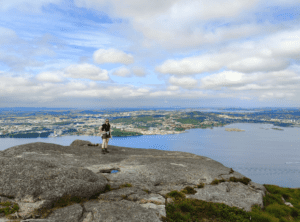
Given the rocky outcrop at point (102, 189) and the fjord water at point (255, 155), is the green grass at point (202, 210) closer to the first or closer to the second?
the rocky outcrop at point (102, 189)

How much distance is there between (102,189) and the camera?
28.3 ft

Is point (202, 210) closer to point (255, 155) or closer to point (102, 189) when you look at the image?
point (102, 189)

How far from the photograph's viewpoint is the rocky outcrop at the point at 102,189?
6527mm

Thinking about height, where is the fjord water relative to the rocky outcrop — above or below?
below

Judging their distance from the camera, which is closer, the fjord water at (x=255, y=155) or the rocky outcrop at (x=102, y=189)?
the rocky outcrop at (x=102, y=189)

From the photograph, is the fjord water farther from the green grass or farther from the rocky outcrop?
the rocky outcrop

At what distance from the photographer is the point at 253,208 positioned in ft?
29.6

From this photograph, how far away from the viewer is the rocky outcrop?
257 inches

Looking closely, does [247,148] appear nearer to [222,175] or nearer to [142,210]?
[222,175]

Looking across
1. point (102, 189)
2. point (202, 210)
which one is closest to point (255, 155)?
point (202, 210)

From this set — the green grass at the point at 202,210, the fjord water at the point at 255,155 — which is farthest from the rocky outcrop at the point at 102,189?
the fjord water at the point at 255,155

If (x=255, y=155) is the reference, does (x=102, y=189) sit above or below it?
above

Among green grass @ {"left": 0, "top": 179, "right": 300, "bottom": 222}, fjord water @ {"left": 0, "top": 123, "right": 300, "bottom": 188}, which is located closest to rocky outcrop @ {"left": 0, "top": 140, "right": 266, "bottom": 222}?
green grass @ {"left": 0, "top": 179, "right": 300, "bottom": 222}

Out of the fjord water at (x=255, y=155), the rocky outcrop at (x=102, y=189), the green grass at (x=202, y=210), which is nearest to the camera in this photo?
the rocky outcrop at (x=102, y=189)
